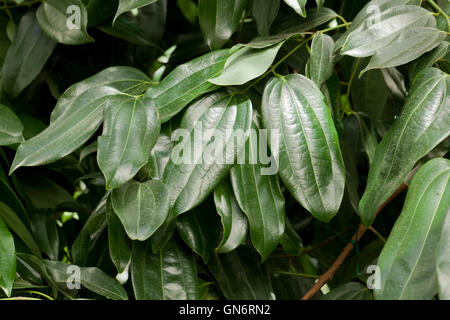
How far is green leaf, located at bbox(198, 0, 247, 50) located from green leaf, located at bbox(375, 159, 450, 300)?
0.34 meters

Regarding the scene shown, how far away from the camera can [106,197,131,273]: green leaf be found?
77cm

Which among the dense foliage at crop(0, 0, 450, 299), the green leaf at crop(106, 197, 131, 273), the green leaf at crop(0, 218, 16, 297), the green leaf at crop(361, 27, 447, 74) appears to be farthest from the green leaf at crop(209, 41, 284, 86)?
the green leaf at crop(0, 218, 16, 297)

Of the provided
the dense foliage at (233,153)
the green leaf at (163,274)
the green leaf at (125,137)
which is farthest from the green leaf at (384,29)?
the green leaf at (163,274)

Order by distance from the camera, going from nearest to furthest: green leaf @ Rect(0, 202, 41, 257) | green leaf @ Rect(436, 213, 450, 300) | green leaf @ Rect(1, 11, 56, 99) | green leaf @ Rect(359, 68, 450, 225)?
green leaf @ Rect(436, 213, 450, 300) → green leaf @ Rect(359, 68, 450, 225) → green leaf @ Rect(0, 202, 41, 257) → green leaf @ Rect(1, 11, 56, 99)

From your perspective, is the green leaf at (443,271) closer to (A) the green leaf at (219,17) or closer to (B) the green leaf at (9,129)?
(A) the green leaf at (219,17)

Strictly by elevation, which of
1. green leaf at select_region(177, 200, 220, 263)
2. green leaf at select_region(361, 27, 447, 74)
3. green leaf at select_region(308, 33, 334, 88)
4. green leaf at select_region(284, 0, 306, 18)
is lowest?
green leaf at select_region(177, 200, 220, 263)

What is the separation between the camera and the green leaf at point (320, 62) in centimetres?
73

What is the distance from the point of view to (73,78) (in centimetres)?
109

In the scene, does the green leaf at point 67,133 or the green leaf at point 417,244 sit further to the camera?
the green leaf at point 67,133

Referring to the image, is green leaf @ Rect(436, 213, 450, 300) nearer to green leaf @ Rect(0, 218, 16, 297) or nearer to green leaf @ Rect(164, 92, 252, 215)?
green leaf @ Rect(164, 92, 252, 215)

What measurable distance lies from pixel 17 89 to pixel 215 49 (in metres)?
0.38

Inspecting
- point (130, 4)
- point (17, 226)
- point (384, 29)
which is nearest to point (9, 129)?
point (17, 226)

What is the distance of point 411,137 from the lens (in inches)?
25.7
